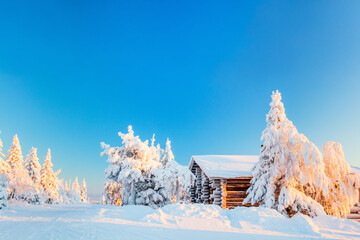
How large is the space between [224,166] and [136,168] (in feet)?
30.2

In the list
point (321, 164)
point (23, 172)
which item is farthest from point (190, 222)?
point (23, 172)

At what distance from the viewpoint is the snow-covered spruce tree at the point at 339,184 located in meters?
13.5

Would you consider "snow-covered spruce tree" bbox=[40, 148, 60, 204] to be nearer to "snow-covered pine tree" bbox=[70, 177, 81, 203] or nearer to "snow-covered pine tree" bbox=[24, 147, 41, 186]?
"snow-covered pine tree" bbox=[24, 147, 41, 186]

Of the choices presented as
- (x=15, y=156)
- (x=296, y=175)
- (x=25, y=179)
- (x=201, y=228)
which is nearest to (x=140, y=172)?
(x=25, y=179)

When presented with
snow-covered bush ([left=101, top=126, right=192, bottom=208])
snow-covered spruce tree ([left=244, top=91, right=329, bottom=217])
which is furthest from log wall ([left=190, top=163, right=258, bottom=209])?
snow-covered bush ([left=101, top=126, right=192, bottom=208])

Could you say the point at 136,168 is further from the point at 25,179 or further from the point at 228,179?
the point at 25,179

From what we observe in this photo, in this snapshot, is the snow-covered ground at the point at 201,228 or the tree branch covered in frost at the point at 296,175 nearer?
the snow-covered ground at the point at 201,228

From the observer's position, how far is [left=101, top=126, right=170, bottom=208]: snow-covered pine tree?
2355 centimetres

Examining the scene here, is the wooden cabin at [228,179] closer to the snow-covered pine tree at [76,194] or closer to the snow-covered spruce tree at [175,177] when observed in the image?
the snow-covered spruce tree at [175,177]

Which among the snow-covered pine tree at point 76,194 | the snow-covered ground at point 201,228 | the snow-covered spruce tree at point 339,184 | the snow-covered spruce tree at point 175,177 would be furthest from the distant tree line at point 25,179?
the snow-covered pine tree at point 76,194

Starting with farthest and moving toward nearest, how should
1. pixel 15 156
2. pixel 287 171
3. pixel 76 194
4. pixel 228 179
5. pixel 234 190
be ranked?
1. pixel 76 194
2. pixel 15 156
3. pixel 234 190
4. pixel 228 179
5. pixel 287 171

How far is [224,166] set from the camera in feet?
63.7

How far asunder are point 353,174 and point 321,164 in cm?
339

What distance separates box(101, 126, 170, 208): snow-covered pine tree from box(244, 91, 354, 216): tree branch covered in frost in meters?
12.1
